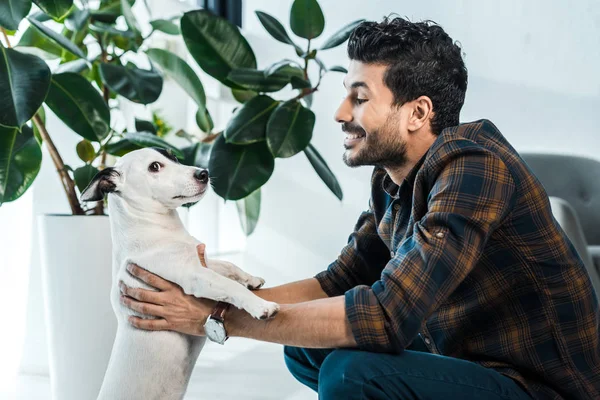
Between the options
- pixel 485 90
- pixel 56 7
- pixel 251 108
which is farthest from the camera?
pixel 485 90

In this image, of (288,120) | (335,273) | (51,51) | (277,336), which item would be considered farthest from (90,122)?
(277,336)

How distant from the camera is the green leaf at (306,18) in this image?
2637mm

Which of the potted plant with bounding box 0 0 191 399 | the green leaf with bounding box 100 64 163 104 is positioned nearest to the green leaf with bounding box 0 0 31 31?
the potted plant with bounding box 0 0 191 399

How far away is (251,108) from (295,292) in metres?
0.95

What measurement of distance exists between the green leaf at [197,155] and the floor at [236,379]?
91cm

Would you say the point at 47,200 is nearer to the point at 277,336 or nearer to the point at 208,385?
the point at 208,385

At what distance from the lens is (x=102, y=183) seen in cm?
148

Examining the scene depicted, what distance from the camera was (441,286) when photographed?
1.28 metres

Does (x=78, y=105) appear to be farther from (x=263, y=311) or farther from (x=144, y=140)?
(x=263, y=311)

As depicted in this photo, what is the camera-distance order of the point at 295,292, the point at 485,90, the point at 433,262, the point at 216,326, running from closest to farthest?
the point at 433,262
the point at 216,326
the point at 295,292
the point at 485,90

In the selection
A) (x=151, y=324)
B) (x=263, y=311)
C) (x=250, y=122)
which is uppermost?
(x=250, y=122)

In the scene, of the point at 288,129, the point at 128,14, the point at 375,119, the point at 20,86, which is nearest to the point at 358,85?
the point at 375,119

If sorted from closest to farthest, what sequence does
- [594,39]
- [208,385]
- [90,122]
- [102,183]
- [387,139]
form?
1. [102,183]
2. [387,139]
3. [90,122]
4. [208,385]
5. [594,39]

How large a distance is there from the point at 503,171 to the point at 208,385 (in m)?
1.80
